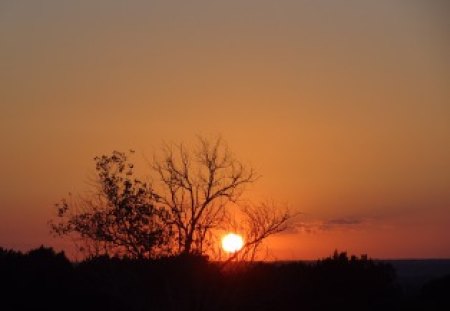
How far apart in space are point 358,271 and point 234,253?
60.2 ft

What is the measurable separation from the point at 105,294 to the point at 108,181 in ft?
16.4

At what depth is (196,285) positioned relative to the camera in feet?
98.0

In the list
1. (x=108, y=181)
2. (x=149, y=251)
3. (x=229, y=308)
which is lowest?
(x=229, y=308)

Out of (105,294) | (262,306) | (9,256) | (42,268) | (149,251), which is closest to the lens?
(149,251)

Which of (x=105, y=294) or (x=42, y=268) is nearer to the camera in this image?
(x=105, y=294)

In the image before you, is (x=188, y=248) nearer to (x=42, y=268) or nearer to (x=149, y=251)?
(x=149, y=251)

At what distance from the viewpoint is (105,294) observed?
34.1 metres

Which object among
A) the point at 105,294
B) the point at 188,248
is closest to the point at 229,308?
the point at 188,248

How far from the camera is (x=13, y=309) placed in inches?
1383

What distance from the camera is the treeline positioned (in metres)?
29.2

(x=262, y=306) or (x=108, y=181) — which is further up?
(x=108, y=181)

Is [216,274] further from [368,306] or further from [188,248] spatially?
[368,306]

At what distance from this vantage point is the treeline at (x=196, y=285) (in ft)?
95.8

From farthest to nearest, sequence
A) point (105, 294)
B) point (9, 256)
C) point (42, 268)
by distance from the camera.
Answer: point (9, 256) < point (42, 268) < point (105, 294)
